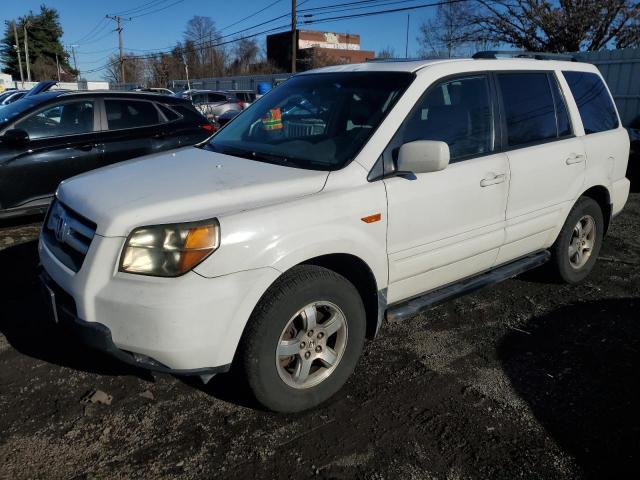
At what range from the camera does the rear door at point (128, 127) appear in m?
6.59

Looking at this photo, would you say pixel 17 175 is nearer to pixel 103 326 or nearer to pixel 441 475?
pixel 103 326

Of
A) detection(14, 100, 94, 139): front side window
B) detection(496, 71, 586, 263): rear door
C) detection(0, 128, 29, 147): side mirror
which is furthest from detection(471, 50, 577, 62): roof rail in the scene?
detection(0, 128, 29, 147): side mirror

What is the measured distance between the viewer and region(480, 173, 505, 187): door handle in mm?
3479

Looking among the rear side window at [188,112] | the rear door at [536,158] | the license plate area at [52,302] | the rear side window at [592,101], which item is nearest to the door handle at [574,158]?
the rear door at [536,158]

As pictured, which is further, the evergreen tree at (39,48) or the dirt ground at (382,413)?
the evergreen tree at (39,48)

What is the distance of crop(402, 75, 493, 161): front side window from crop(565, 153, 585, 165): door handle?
94cm

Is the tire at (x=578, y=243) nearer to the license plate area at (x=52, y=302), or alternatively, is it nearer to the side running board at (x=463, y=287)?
the side running board at (x=463, y=287)

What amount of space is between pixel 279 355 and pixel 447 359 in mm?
1346

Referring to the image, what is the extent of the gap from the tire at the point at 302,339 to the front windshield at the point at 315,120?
73cm

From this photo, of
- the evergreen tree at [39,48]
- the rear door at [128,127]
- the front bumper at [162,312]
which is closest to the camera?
the front bumper at [162,312]

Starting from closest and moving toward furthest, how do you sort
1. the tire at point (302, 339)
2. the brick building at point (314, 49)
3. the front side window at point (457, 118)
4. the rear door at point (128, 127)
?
the tire at point (302, 339) < the front side window at point (457, 118) < the rear door at point (128, 127) < the brick building at point (314, 49)

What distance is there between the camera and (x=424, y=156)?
2.89 metres

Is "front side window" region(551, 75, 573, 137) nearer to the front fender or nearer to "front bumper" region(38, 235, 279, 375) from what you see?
the front fender

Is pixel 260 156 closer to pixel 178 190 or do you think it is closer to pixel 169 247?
pixel 178 190
